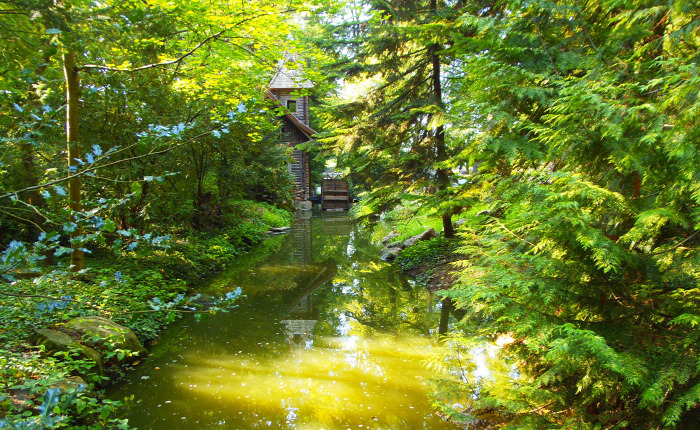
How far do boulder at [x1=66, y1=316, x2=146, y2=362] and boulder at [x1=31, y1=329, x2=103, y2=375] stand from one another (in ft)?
0.46

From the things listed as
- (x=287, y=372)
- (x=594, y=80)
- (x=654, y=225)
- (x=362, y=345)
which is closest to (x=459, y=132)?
(x=594, y=80)

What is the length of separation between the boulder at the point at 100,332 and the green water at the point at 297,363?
0.44 meters

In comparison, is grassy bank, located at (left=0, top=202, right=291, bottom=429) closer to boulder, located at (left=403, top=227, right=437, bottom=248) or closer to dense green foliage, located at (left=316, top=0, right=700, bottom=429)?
dense green foliage, located at (left=316, top=0, right=700, bottom=429)

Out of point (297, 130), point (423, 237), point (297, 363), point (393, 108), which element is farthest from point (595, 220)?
point (297, 130)

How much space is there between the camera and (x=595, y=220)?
2693 millimetres

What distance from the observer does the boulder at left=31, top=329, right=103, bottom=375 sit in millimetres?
4094

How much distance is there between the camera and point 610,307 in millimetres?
2822

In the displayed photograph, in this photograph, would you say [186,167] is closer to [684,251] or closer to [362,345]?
[362,345]

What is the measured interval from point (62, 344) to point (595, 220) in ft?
17.0

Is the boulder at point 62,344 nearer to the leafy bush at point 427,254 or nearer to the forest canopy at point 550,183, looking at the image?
the forest canopy at point 550,183

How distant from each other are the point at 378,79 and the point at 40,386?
374 inches

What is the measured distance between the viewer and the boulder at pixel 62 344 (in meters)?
4.09

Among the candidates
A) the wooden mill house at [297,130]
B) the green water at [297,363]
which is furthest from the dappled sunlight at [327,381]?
the wooden mill house at [297,130]

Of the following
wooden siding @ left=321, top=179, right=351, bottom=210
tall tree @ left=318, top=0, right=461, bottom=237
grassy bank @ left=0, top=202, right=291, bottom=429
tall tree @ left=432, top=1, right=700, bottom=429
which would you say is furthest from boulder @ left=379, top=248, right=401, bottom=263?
wooden siding @ left=321, top=179, right=351, bottom=210
